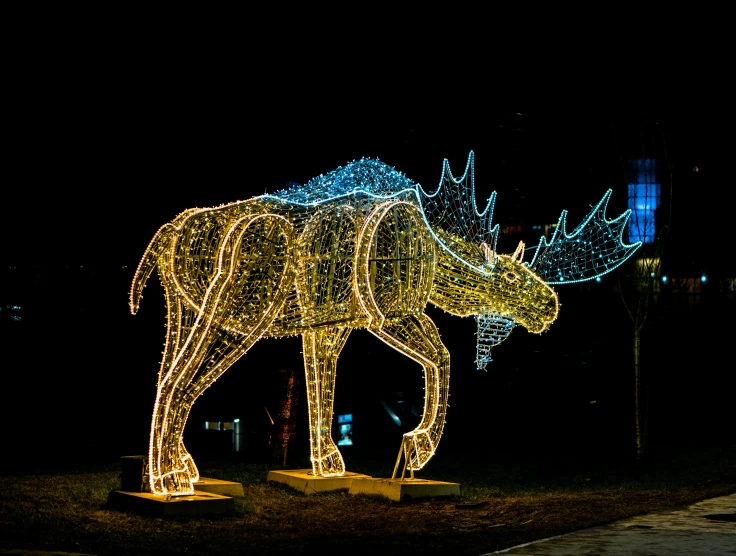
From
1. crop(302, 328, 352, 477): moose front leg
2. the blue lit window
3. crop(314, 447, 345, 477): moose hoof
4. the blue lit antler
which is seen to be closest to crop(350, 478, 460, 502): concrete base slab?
crop(314, 447, 345, 477): moose hoof

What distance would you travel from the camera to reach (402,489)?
1062 cm

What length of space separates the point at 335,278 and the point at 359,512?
2385 millimetres

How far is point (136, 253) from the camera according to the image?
17859 mm

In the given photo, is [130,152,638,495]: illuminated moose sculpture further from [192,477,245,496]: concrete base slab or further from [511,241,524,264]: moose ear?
[192,477,245,496]: concrete base slab

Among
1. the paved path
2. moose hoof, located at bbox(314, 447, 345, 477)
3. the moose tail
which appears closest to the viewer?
the paved path

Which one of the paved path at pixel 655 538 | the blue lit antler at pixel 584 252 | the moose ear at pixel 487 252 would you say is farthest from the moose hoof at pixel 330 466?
the paved path at pixel 655 538

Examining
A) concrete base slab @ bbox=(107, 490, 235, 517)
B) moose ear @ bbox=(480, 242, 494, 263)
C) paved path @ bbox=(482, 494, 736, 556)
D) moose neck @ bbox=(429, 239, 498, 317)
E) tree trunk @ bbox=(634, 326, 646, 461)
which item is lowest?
paved path @ bbox=(482, 494, 736, 556)

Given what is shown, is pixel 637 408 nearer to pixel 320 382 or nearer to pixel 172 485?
pixel 320 382

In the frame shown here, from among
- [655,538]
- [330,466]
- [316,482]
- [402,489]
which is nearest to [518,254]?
[402,489]

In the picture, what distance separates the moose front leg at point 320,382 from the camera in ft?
36.8

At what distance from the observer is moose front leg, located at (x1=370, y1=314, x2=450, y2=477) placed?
10.6m

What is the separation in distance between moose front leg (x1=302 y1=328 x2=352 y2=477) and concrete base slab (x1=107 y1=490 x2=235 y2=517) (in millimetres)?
1852

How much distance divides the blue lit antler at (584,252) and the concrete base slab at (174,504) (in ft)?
14.9

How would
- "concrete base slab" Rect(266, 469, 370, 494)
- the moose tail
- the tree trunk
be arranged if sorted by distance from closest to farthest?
the moose tail
"concrete base slab" Rect(266, 469, 370, 494)
the tree trunk
